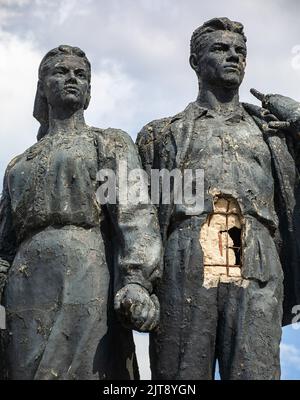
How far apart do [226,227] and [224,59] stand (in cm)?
149

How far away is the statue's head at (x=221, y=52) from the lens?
34.8 ft

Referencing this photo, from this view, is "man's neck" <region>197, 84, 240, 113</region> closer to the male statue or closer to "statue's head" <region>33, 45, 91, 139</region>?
the male statue

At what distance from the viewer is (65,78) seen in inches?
407

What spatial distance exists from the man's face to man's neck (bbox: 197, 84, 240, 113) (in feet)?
0.18

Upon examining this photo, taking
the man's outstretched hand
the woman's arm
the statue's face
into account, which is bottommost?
the man's outstretched hand

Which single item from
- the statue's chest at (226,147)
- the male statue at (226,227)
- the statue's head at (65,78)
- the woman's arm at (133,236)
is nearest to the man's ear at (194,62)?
the male statue at (226,227)

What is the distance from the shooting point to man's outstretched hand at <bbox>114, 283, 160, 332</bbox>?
9.16 metres

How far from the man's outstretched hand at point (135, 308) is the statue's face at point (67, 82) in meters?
1.81

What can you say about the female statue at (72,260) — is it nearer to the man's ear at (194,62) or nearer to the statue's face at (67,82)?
the statue's face at (67,82)

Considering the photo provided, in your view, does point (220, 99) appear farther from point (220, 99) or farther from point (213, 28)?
point (213, 28)

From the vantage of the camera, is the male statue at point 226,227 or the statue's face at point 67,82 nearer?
the male statue at point 226,227

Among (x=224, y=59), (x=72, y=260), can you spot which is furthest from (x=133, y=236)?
(x=224, y=59)

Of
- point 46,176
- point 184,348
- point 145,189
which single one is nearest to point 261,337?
point 184,348

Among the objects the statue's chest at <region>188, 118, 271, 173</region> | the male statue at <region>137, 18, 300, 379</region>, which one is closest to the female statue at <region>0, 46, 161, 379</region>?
the male statue at <region>137, 18, 300, 379</region>
